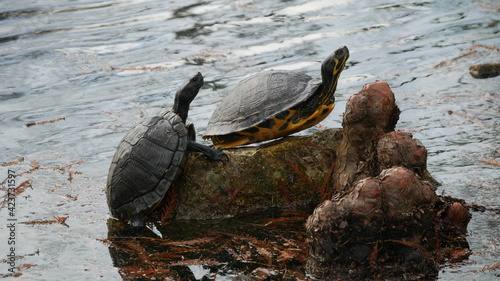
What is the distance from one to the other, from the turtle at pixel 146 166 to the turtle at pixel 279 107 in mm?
414

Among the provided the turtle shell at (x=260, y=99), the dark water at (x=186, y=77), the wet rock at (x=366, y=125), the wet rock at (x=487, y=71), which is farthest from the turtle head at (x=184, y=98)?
the wet rock at (x=487, y=71)

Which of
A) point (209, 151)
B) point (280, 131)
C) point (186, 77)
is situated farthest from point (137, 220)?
point (186, 77)

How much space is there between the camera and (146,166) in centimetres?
523

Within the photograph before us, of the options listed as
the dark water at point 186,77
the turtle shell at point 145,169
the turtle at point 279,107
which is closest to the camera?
the turtle shell at point 145,169

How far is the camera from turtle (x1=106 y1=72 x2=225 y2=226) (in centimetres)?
520

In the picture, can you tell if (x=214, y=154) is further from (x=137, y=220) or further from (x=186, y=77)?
(x=186, y=77)

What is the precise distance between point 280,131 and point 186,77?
4.35 metres

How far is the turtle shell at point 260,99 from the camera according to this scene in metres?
5.58

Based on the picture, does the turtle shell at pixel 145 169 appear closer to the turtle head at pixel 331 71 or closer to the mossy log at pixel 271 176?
the mossy log at pixel 271 176

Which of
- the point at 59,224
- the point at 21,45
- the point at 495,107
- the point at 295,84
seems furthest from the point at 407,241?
the point at 21,45

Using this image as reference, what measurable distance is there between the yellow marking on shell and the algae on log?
5.5 inches

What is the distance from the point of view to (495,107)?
25.1 ft

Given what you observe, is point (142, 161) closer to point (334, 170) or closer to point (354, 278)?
point (334, 170)

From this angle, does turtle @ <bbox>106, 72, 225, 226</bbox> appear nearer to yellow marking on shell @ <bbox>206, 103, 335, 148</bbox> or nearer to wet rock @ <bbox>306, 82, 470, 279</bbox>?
yellow marking on shell @ <bbox>206, 103, 335, 148</bbox>
